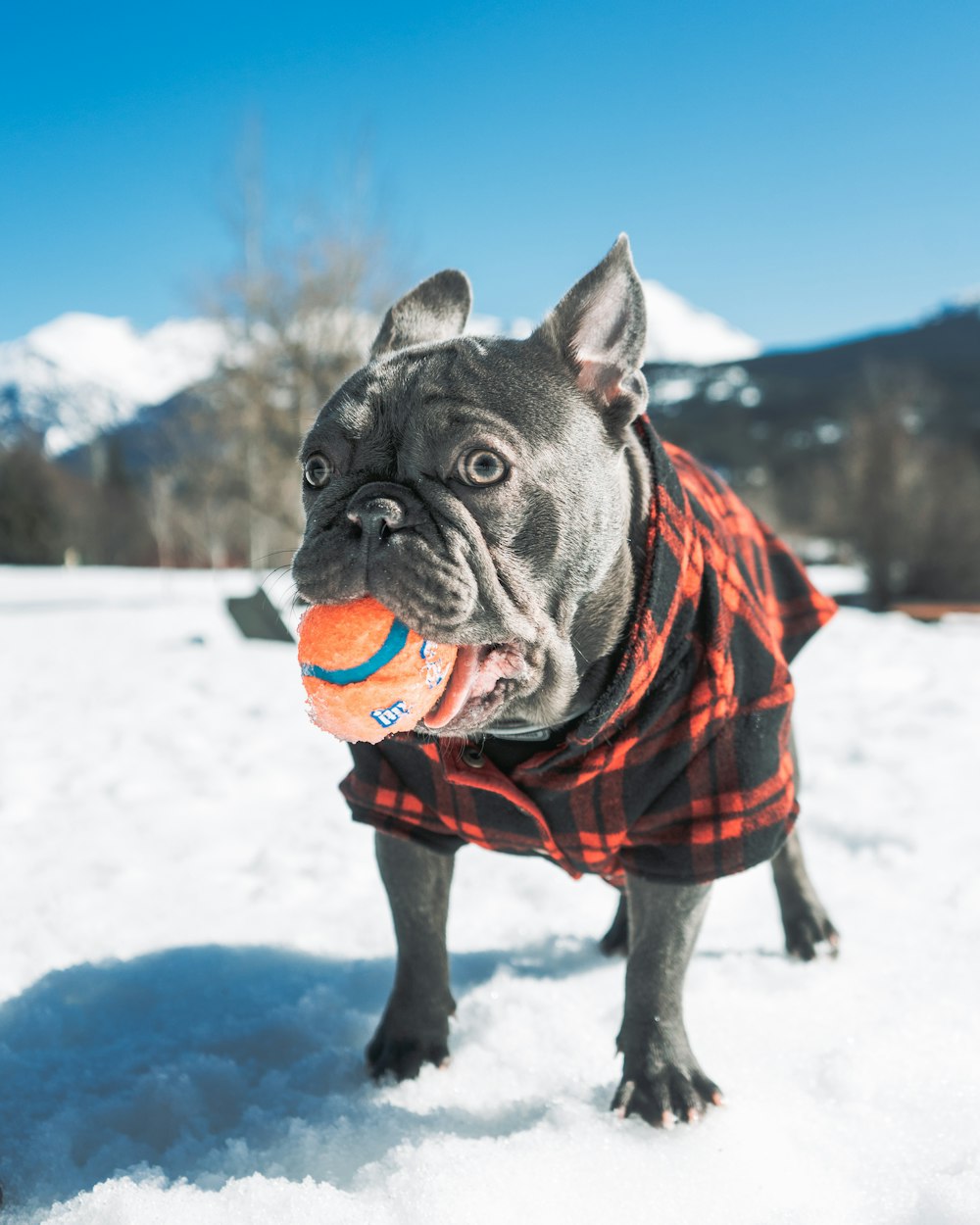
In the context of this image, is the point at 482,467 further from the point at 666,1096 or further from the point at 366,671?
the point at 666,1096

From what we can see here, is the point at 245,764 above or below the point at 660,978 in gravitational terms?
below

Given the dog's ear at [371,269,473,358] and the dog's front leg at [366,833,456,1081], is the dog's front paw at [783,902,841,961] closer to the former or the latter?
the dog's front leg at [366,833,456,1081]

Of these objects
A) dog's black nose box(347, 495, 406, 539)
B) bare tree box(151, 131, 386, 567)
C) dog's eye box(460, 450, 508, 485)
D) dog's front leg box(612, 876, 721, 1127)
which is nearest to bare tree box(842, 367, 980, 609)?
bare tree box(151, 131, 386, 567)

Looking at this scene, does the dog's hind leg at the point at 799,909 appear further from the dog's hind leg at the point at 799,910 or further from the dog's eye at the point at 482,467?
the dog's eye at the point at 482,467

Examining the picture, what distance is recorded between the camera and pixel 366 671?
1.71 m

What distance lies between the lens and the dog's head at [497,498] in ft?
5.84

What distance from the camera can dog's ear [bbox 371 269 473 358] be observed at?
98.8 inches

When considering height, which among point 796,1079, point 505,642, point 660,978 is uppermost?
point 505,642

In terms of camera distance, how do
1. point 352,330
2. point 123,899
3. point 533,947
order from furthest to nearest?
point 352,330
point 123,899
point 533,947

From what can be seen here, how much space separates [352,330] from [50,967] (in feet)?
49.7

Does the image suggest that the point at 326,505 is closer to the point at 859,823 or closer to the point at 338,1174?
the point at 338,1174

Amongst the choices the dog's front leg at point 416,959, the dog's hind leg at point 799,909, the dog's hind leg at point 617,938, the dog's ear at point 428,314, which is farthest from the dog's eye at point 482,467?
the dog's hind leg at point 617,938

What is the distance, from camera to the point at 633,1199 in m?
1.77

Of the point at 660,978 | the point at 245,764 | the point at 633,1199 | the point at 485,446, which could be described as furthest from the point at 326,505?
the point at 245,764
